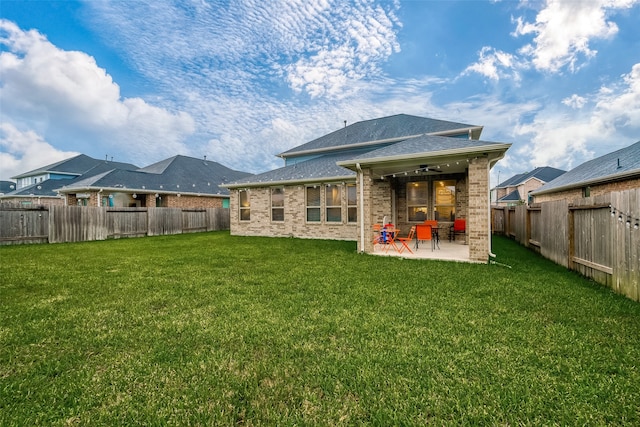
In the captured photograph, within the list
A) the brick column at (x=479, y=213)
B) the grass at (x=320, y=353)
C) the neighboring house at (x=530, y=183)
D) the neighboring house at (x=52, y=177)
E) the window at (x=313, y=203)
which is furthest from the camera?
the neighboring house at (x=530, y=183)

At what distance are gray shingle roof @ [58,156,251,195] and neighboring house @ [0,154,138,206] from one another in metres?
2.26

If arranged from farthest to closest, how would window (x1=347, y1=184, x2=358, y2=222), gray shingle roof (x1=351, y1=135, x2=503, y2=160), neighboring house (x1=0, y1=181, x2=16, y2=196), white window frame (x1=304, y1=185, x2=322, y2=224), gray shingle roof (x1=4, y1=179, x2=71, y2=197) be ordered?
neighboring house (x1=0, y1=181, x2=16, y2=196) → gray shingle roof (x1=4, y1=179, x2=71, y2=197) → white window frame (x1=304, y1=185, x2=322, y2=224) → window (x1=347, y1=184, x2=358, y2=222) → gray shingle roof (x1=351, y1=135, x2=503, y2=160)

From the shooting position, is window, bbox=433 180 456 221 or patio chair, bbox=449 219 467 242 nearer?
patio chair, bbox=449 219 467 242

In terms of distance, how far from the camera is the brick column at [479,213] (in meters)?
7.79

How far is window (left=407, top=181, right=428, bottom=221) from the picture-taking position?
42.5 ft

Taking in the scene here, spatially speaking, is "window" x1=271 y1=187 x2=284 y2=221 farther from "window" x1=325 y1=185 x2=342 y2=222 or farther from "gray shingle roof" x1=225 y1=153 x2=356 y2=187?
"window" x1=325 y1=185 x2=342 y2=222

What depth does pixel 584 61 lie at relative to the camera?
2316 centimetres

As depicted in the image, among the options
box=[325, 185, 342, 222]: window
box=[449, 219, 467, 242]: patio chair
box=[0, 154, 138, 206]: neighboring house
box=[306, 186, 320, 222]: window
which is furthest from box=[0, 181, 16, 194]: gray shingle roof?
box=[449, 219, 467, 242]: patio chair

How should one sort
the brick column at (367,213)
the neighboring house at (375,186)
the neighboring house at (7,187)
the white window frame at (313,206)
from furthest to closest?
the neighboring house at (7,187)
the white window frame at (313,206)
the brick column at (367,213)
the neighboring house at (375,186)

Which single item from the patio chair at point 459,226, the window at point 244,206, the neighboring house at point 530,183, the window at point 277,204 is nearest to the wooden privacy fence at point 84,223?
the window at point 244,206

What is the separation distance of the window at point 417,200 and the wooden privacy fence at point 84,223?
15.3 m

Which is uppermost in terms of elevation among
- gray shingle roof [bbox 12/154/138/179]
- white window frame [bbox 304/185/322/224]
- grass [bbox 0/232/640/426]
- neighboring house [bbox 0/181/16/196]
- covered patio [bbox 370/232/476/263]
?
gray shingle roof [bbox 12/154/138/179]

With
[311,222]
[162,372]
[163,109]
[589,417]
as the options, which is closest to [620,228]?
[589,417]

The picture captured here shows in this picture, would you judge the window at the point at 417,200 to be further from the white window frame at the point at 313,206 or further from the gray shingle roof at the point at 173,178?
the gray shingle roof at the point at 173,178
